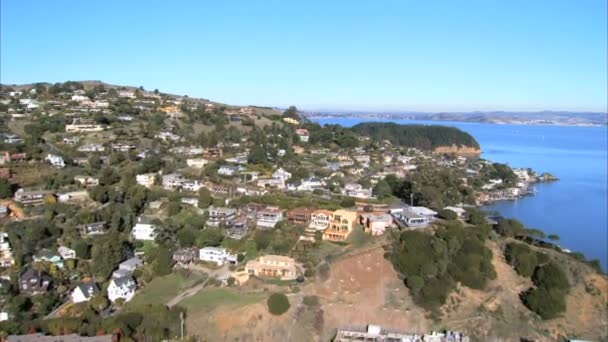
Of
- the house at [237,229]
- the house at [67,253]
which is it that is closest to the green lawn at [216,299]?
the house at [237,229]

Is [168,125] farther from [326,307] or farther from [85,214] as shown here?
[326,307]

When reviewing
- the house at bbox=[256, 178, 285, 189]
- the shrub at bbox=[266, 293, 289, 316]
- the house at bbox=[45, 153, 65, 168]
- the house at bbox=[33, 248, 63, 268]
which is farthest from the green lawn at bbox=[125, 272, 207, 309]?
the house at bbox=[45, 153, 65, 168]

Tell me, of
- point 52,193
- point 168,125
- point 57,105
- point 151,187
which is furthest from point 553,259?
point 57,105

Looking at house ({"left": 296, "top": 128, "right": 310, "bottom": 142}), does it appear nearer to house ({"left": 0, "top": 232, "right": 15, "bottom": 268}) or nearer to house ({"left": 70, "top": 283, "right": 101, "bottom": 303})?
house ({"left": 0, "top": 232, "right": 15, "bottom": 268})

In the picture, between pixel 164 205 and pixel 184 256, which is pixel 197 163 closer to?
pixel 164 205

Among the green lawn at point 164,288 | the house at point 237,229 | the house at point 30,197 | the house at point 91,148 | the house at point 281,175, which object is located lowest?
the green lawn at point 164,288

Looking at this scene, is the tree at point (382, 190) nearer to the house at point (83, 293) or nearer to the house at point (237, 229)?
the house at point (237, 229)

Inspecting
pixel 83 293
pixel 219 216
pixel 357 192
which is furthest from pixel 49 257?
pixel 357 192
